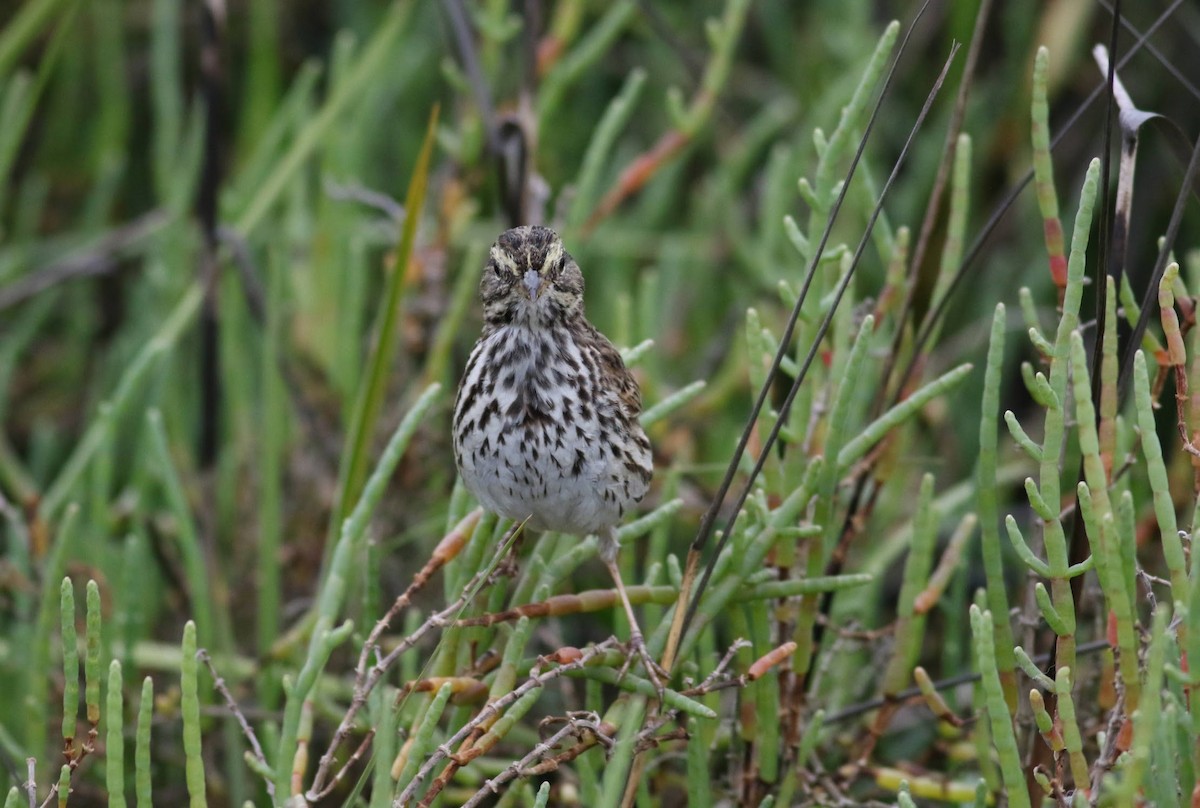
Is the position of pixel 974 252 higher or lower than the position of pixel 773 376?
higher

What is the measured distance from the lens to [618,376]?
287cm

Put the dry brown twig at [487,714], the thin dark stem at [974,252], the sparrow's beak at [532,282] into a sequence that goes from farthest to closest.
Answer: the sparrow's beak at [532,282], the thin dark stem at [974,252], the dry brown twig at [487,714]

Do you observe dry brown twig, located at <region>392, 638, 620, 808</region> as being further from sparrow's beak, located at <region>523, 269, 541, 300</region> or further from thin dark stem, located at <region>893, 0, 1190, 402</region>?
thin dark stem, located at <region>893, 0, 1190, 402</region>

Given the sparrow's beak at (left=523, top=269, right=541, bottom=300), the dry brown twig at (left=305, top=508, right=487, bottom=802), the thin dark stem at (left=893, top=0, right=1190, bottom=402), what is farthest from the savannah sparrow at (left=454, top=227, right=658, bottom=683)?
the thin dark stem at (left=893, top=0, right=1190, bottom=402)

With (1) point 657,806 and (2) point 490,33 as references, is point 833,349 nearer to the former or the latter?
(1) point 657,806

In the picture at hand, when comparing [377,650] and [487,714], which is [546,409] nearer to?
[377,650]

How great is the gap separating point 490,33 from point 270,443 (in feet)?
3.79

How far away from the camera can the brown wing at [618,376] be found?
2.85 m

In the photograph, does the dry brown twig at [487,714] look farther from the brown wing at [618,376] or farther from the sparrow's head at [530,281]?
the sparrow's head at [530,281]

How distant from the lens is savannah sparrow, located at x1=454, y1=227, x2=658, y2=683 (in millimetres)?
2660

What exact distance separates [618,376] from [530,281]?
0.83 feet

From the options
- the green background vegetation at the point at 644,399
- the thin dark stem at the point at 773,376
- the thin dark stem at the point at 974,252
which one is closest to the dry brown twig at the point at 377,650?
the green background vegetation at the point at 644,399

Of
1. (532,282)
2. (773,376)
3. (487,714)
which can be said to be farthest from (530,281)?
(487,714)

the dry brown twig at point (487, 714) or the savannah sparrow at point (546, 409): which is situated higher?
the savannah sparrow at point (546, 409)
